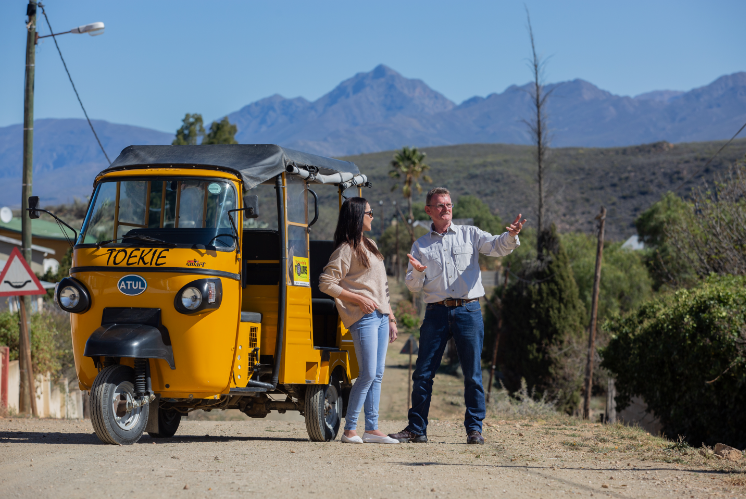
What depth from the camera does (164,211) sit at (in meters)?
7.73

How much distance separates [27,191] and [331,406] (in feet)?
28.3

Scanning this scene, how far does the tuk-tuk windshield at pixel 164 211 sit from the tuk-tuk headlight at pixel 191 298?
17.5 inches

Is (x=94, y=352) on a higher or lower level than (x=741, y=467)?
higher

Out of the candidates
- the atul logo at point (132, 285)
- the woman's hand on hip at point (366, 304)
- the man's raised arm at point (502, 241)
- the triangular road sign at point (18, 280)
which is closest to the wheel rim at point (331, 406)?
the woman's hand on hip at point (366, 304)

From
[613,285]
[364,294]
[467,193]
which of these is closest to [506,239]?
[364,294]

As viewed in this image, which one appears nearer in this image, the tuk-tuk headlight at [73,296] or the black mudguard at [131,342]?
the black mudguard at [131,342]

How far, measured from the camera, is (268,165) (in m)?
7.46

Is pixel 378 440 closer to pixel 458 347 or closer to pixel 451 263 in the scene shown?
pixel 458 347

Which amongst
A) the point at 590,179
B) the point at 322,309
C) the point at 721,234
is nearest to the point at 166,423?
the point at 322,309

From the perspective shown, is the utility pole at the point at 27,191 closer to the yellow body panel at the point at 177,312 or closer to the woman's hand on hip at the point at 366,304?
the yellow body panel at the point at 177,312

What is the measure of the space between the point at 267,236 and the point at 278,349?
1.49 m

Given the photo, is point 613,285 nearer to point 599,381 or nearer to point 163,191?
point 599,381

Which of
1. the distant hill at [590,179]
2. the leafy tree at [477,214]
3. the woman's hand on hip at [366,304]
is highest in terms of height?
the distant hill at [590,179]

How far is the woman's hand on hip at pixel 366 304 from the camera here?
721 centimetres
